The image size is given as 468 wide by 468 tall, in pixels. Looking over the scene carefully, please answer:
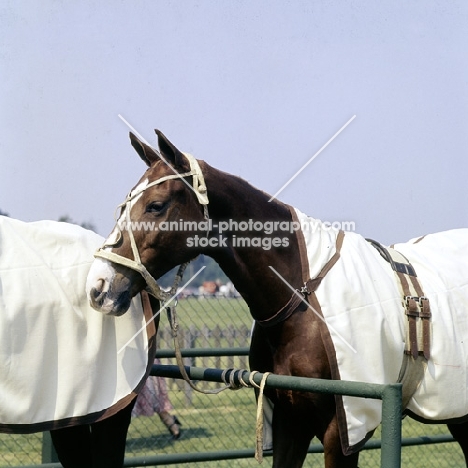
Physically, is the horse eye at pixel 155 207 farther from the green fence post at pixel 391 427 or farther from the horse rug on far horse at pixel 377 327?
the green fence post at pixel 391 427

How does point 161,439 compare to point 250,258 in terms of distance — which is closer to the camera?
point 250,258

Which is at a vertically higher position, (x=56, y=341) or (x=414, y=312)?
(x=56, y=341)

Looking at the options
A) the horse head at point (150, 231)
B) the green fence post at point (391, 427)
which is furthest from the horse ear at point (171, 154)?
the green fence post at point (391, 427)

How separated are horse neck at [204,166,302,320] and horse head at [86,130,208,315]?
12 cm

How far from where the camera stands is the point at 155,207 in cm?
320

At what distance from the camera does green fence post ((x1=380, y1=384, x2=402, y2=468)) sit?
2244 millimetres

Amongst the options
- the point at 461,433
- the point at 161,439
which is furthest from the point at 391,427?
the point at 161,439

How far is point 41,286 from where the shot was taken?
2.96m

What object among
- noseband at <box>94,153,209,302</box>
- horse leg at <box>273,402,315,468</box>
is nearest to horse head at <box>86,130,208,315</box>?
noseband at <box>94,153,209,302</box>

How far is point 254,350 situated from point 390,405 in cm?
140

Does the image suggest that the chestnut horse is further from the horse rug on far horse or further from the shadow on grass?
the shadow on grass

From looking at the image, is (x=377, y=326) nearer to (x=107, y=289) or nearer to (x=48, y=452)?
(x=107, y=289)

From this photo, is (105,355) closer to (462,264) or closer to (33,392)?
(33,392)

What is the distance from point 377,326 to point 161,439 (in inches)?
197
